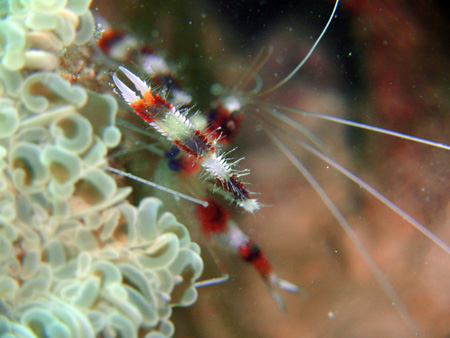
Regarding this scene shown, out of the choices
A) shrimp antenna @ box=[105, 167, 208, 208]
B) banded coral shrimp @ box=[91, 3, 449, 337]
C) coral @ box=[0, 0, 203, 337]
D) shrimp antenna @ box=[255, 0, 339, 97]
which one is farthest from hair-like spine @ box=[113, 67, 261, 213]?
coral @ box=[0, 0, 203, 337]

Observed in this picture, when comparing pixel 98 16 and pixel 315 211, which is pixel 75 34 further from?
pixel 315 211

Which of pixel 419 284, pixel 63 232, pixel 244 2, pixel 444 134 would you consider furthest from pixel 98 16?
pixel 419 284

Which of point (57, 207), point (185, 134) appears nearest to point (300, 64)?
point (185, 134)

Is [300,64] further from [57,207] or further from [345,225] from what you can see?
[57,207]

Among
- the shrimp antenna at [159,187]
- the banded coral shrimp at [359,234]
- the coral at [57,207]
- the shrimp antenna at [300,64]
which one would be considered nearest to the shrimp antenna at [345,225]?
the banded coral shrimp at [359,234]

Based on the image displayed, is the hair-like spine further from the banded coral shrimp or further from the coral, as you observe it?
the coral

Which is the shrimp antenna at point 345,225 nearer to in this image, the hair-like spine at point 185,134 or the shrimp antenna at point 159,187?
the hair-like spine at point 185,134
